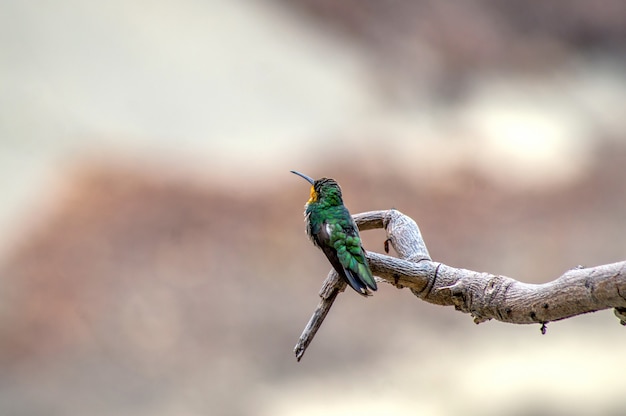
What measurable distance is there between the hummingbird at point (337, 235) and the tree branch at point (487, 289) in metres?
0.03

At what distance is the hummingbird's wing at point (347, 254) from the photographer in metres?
1.25

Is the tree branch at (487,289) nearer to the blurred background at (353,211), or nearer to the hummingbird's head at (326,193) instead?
the hummingbird's head at (326,193)

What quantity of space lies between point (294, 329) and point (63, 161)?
54.8 inches

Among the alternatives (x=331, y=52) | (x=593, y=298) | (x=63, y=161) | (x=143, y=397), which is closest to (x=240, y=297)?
(x=143, y=397)

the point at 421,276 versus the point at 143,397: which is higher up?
the point at 143,397

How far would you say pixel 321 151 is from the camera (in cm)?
400

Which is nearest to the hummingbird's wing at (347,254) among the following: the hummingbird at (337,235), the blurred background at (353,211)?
the hummingbird at (337,235)

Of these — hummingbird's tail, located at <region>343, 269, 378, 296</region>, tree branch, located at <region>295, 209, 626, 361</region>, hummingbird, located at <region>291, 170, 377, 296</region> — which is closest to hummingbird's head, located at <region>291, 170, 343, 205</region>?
hummingbird, located at <region>291, 170, 377, 296</region>

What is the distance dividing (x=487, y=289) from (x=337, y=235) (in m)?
0.29

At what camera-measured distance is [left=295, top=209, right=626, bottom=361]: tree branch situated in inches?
38.7

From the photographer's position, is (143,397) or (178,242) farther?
(178,242)

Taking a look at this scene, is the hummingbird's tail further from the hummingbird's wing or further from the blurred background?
the blurred background

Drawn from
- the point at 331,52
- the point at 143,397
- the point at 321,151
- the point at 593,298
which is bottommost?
the point at 593,298

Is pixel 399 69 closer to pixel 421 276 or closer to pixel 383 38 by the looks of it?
pixel 383 38
